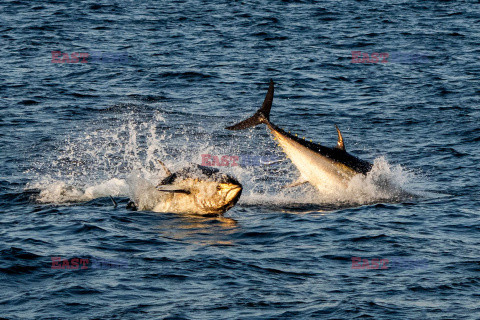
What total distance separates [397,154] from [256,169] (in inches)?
178

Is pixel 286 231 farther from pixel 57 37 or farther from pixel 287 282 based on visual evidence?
pixel 57 37

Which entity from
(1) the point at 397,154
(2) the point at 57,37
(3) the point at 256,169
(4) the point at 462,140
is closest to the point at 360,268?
(3) the point at 256,169

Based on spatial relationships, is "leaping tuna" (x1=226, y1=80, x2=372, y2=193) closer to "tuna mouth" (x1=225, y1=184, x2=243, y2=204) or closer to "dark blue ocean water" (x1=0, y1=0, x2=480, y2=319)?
"dark blue ocean water" (x1=0, y1=0, x2=480, y2=319)

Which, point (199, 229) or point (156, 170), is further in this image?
point (156, 170)

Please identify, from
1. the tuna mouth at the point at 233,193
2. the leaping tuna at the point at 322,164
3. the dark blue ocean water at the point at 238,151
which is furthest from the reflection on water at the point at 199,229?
the leaping tuna at the point at 322,164

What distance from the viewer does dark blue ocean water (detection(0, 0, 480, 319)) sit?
39.5 feet

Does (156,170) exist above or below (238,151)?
above

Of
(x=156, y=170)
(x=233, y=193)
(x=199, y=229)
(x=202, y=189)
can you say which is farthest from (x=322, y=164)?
(x=156, y=170)

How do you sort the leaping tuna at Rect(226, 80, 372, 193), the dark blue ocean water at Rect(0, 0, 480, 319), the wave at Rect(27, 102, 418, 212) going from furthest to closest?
the leaping tuna at Rect(226, 80, 372, 193)
the wave at Rect(27, 102, 418, 212)
the dark blue ocean water at Rect(0, 0, 480, 319)

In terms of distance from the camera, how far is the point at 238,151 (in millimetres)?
23109

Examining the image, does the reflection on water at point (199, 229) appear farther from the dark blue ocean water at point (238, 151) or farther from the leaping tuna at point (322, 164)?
the leaping tuna at point (322, 164)

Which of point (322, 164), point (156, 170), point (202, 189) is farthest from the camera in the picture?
point (156, 170)

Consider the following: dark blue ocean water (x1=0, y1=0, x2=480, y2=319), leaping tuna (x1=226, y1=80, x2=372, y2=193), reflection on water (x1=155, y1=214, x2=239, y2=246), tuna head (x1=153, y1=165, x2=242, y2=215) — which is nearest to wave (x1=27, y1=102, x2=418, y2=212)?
dark blue ocean water (x1=0, y1=0, x2=480, y2=319)

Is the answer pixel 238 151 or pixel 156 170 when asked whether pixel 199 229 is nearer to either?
pixel 156 170
